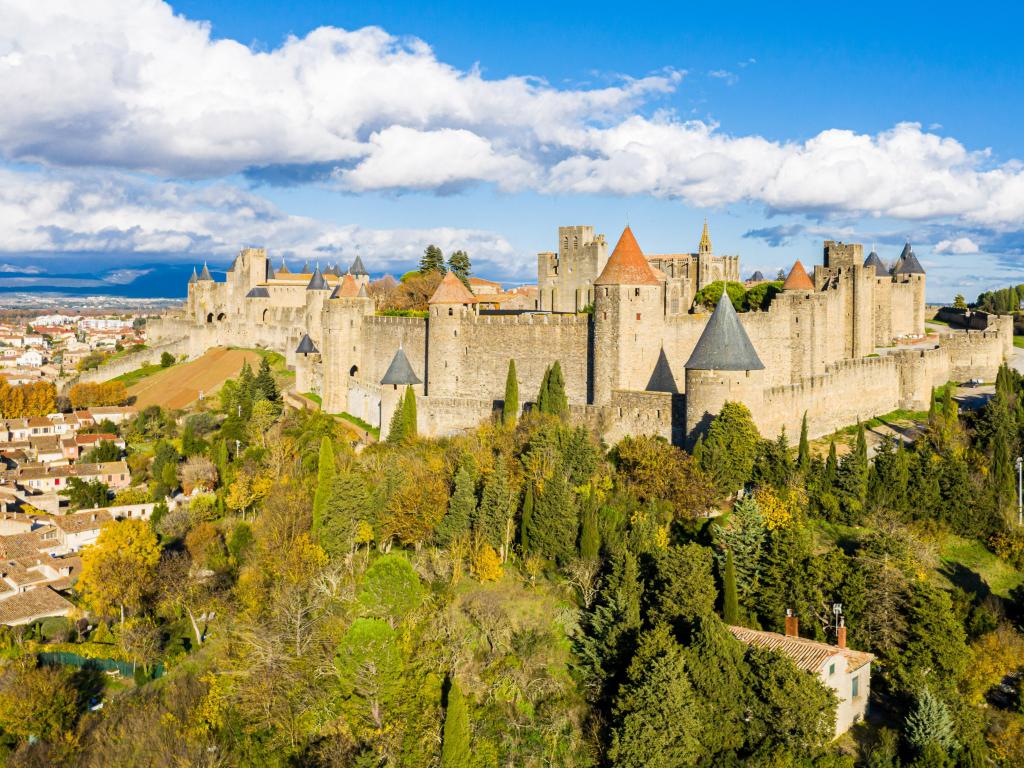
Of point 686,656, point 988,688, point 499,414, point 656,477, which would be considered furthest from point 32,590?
point 988,688

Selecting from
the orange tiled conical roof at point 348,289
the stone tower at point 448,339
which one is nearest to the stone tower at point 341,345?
the orange tiled conical roof at point 348,289

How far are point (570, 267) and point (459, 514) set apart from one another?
73.4 ft

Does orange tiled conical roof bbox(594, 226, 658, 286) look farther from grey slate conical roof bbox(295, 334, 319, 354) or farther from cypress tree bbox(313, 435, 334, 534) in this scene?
grey slate conical roof bbox(295, 334, 319, 354)

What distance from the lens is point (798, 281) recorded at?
3653 centimetres

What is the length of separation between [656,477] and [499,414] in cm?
879

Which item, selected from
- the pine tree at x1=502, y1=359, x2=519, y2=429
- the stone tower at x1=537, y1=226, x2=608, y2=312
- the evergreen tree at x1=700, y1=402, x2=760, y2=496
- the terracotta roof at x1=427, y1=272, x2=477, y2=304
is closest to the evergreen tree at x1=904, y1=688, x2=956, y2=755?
the evergreen tree at x1=700, y1=402, x2=760, y2=496

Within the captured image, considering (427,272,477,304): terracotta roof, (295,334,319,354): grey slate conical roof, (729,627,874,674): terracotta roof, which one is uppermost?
(427,272,477,304): terracotta roof

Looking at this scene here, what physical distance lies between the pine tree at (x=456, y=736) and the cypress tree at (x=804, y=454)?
12.2 meters

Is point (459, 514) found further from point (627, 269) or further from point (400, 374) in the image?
point (400, 374)

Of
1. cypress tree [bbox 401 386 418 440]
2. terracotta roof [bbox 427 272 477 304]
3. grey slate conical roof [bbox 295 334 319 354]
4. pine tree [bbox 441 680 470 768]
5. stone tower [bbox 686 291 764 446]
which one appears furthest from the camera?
grey slate conical roof [bbox 295 334 319 354]

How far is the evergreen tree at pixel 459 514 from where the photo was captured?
90.7 feet

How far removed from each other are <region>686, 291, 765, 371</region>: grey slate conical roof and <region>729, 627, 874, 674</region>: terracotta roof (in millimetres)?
8583

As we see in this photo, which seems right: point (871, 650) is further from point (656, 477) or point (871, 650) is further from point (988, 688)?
point (656, 477)

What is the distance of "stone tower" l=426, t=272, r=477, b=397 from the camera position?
3712 cm
